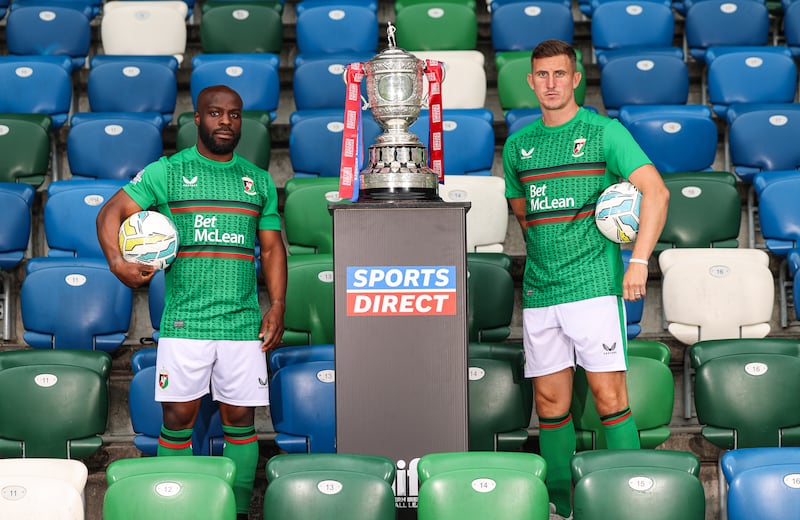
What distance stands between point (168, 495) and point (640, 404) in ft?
5.26

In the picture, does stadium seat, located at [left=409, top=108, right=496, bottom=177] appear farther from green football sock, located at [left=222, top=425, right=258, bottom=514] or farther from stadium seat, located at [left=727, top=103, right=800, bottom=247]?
green football sock, located at [left=222, top=425, right=258, bottom=514]

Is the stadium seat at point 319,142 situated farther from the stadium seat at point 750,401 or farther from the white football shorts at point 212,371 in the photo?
the stadium seat at point 750,401

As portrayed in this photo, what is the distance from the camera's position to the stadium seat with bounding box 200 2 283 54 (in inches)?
223

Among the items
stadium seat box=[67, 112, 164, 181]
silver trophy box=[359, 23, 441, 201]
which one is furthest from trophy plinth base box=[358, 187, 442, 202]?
stadium seat box=[67, 112, 164, 181]

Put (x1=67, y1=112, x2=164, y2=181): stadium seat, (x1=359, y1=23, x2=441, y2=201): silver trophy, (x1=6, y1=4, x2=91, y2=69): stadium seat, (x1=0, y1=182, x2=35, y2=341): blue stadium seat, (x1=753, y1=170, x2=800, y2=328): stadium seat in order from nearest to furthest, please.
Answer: (x1=359, y1=23, x2=441, y2=201): silver trophy < (x1=0, y1=182, x2=35, y2=341): blue stadium seat < (x1=753, y1=170, x2=800, y2=328): stadium seat < (x1=67, y1=112, x2=164, y2=181): stadium seat < (x1=6, y1=4, x2=91, y2=69): stadium seat

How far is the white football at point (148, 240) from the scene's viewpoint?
3242mm

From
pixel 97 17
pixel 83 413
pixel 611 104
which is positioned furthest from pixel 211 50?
pixel 83 413

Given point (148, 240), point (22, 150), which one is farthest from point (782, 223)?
point (22, 150)

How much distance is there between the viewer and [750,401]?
3609 millimetres

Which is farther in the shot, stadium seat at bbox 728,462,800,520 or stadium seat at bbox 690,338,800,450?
stadium seat at bbox 690,338,800,450

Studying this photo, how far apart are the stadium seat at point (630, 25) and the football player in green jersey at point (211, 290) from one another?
2.78 m

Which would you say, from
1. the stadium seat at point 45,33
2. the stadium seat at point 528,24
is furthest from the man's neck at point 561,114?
the stadium seat at point 45,33

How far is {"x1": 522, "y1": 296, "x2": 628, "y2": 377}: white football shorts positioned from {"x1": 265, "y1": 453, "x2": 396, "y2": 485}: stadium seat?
79cm

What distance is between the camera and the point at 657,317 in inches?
171
